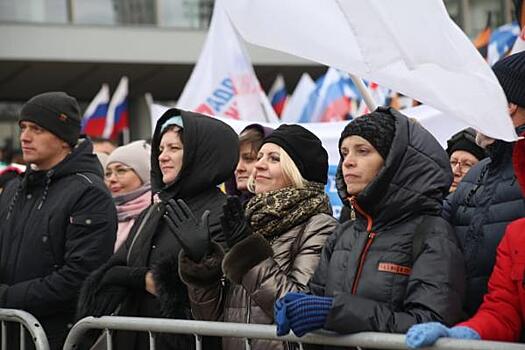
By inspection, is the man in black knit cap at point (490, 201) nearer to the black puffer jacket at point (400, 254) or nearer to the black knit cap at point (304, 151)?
the black puffer jacket at point (400, 254)

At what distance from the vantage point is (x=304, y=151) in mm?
4180

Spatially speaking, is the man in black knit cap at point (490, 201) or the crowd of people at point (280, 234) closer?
the crowd of people at point (280, 234)

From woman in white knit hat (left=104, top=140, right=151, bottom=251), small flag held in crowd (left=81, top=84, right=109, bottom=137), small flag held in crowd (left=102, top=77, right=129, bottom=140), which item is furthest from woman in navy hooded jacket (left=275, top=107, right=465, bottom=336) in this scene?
small flag held in crowd (left=102, top=77, right=129, bottom=140)

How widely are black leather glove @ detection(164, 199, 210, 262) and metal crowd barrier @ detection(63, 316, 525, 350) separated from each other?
306 mm

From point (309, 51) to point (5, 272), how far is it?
2.11 meters

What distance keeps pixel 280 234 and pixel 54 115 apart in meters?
1.77

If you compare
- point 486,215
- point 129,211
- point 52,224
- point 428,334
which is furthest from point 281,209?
point 129,211

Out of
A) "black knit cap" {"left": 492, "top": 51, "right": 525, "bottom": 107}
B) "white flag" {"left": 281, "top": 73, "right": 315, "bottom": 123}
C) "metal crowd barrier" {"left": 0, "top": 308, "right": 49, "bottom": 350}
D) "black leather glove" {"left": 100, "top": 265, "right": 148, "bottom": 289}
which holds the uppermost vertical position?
"black knit cap" {"left": 492, "top": 51, "right": 525, "bottom": 107}

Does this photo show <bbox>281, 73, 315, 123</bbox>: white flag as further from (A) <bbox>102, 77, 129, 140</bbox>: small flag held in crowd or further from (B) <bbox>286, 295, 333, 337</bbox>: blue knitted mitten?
(B) <bbox>286, 295, 333, 337</bbox>: blue knitted mitten

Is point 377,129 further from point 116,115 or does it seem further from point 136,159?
point 116,115

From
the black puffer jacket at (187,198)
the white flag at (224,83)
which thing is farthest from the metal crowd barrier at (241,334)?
the white flag at (224,83)

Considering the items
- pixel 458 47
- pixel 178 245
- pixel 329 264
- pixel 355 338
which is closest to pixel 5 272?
pixel 178 245

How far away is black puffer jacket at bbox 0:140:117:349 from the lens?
4.80 meters

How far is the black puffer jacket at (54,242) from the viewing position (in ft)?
15.7
